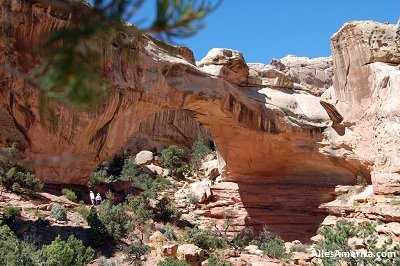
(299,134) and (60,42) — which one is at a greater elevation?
(299,134)

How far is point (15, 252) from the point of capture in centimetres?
982

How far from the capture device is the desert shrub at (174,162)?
27.1 meters

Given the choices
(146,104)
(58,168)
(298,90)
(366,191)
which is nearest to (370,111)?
(366,191)

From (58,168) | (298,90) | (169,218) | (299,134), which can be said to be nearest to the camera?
(58,168)

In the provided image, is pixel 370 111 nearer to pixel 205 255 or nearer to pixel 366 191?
pixel 366 191

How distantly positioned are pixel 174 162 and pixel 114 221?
13.5 meters

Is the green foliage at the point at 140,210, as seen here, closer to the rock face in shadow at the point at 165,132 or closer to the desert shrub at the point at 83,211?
the desert shrub at the point at 83,211

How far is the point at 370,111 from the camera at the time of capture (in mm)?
16953

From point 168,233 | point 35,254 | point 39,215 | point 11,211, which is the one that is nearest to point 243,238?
point 168,233

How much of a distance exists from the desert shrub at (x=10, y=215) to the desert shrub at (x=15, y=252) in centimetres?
135

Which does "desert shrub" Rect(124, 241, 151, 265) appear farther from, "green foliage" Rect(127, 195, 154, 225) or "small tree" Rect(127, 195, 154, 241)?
"green foliage" Rect(127, 195, 154, 225)

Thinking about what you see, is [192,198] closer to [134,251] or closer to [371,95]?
[134,251]

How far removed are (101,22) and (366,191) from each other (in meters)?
16.0

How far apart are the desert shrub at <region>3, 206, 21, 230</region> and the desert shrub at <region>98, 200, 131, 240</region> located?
2.26m
